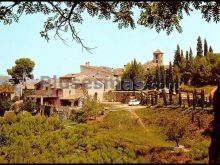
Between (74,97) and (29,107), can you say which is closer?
(29,107)

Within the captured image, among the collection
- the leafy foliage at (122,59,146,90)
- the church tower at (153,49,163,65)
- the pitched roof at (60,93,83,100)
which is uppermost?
the church tower at (153,49,163,65)

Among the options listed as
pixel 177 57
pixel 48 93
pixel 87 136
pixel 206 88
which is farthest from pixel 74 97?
pixel 177 57

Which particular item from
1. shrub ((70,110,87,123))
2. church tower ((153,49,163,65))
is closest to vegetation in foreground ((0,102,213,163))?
shrub ((70,110,87,123))

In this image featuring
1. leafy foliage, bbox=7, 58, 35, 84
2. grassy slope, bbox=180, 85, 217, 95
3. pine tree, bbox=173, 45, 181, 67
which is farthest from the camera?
Result: leafy foliage, bbox=7, 58, 35, 84

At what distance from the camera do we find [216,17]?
764cm

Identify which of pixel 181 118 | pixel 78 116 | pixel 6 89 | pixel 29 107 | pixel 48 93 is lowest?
pixel 181 118

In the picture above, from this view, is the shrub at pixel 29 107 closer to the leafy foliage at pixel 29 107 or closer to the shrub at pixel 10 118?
the leafy foliage at pixel 29 107

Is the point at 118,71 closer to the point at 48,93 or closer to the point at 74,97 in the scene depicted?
the point at 74,97

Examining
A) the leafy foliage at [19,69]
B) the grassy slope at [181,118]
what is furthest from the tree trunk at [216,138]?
the leafy foliage at [19,69]

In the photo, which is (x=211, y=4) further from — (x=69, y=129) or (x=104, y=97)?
(x=104, y=97)

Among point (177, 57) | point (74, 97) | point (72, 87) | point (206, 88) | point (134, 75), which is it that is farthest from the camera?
point (177, 57)

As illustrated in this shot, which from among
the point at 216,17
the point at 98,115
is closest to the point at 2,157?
the point at 98,115

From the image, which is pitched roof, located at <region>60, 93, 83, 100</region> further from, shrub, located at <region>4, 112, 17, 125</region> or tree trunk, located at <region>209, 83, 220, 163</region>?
tree trunk, located at <region>209, 83, 220, 163</region>

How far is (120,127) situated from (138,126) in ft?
6.62
